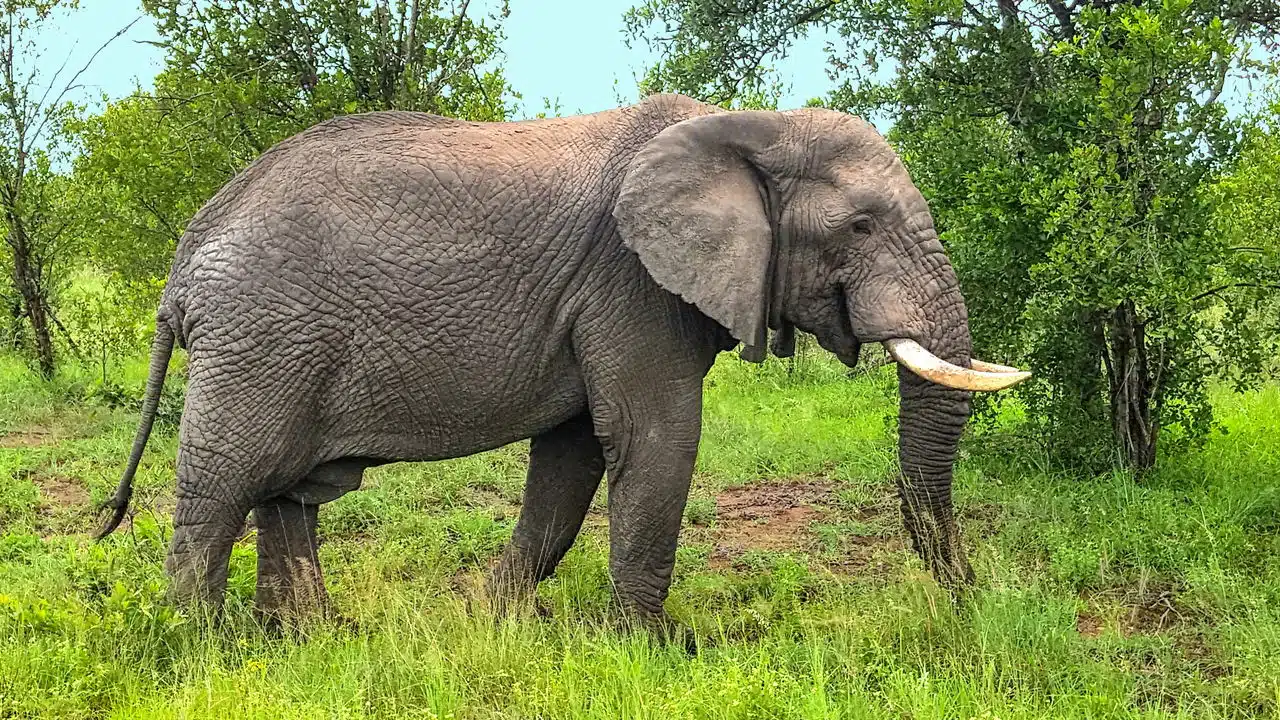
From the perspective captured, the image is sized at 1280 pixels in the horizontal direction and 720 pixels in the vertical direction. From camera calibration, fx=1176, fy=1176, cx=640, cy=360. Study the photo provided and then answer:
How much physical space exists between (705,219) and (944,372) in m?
1.13

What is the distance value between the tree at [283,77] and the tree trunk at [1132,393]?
464 centimetres

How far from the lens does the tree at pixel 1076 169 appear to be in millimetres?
6352

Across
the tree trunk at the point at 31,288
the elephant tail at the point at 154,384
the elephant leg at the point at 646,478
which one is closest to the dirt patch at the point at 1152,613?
the elephant leg at the point at 646,478

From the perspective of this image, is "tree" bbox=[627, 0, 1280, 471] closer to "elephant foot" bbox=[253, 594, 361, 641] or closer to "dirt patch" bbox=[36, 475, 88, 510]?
"elephant foot" bbox=[253, 594, 361, 641]

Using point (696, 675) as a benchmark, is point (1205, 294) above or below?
above

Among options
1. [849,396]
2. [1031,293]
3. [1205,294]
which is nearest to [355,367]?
[1031,293]

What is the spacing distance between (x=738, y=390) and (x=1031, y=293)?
16.1 feet

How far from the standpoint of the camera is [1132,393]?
25.0ft

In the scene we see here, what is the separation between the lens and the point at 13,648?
470 cm

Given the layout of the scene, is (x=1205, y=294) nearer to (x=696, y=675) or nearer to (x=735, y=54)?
(x=735, y=54)

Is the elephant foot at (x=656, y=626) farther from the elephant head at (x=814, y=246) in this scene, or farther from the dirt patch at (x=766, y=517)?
the dirt patch at (x=766, y=517)

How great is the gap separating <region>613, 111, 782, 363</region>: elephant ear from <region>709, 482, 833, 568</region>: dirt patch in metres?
2.41

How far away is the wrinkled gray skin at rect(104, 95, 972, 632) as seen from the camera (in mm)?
4848

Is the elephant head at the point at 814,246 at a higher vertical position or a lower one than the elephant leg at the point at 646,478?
higher
